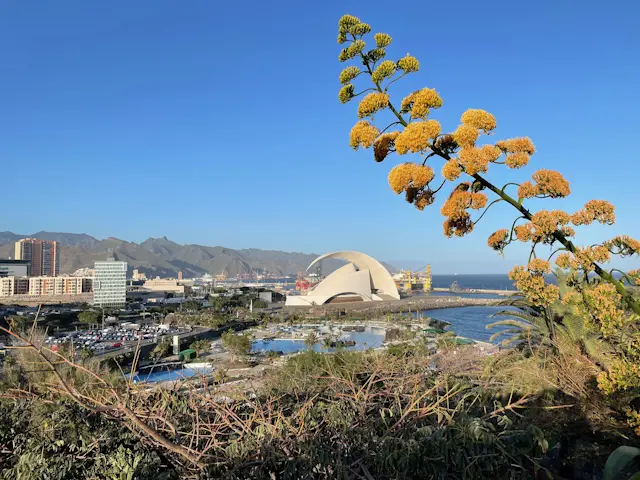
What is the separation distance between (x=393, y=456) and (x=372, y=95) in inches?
61.2

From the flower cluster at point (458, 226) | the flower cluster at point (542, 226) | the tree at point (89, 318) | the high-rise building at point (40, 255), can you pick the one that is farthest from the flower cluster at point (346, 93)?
the high-rise building at point (40, 255)

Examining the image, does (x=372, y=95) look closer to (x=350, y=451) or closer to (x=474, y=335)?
(x=350, y=451)

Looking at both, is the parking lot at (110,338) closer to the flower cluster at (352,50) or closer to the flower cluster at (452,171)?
the flower cluster at (352,50)

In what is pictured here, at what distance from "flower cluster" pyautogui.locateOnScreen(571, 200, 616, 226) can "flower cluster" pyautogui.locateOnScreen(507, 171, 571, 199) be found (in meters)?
0.13

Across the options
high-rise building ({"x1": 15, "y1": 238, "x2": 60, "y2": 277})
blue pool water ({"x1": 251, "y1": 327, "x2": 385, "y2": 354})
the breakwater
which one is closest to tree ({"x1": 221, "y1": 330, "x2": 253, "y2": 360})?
blue pool water ({"x1": 251, "y1": 327, "x2": 385, "y2": 354})

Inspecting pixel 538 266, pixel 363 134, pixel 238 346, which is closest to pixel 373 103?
pixel 363 134

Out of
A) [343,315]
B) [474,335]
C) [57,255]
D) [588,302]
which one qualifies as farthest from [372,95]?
[57,255]

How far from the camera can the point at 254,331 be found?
115 feet

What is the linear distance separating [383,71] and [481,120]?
1.43 feet

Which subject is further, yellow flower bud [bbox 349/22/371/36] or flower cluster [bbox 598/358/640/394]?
flower cluster [bbox 598/358/640/394]

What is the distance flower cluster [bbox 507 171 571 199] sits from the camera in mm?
1569

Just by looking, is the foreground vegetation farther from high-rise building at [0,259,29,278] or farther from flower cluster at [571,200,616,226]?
high-rise building at [0,259,29,278]

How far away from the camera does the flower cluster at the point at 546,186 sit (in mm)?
1569

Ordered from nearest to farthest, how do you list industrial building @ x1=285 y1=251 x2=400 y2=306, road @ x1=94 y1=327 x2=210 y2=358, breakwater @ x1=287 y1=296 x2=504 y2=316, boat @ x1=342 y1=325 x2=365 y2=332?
road @ x1=94 y1=327 x2=210 y2=358
boat @ x1=342 y1=325 x2=365 y2=332
breakwater @ x1=287 y1=296 x2=504 y2=316
industrial building @ x1=285 y1=251 x2=400 y2=306
